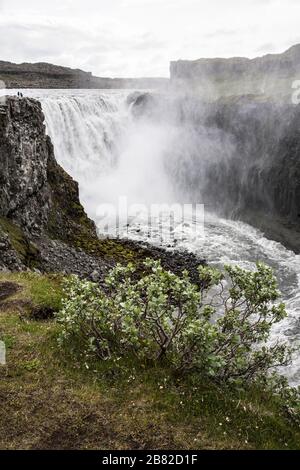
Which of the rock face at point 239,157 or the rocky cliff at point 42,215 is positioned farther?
the rock face at point 239,157

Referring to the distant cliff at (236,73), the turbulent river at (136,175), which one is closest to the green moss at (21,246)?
the turbulent river at (136,175)

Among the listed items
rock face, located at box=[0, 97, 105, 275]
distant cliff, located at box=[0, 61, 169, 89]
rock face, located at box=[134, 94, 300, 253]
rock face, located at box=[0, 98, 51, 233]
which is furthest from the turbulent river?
distant cliff, located at box=[0, 61, 169, 89]

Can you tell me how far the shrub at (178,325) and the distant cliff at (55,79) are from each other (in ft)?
404

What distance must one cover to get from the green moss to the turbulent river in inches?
535

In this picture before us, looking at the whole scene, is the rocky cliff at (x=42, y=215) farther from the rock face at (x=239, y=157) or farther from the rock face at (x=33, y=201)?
the rock face at (x=239, y=157)

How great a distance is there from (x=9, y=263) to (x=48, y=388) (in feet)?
37.0

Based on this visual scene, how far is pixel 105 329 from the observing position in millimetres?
10766

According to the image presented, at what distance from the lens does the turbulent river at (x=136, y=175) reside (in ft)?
114

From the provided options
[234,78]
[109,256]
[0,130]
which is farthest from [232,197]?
[234,78]

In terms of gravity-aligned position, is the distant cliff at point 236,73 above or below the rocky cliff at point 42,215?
above

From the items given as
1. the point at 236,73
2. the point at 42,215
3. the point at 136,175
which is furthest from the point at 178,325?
the point at 236,73

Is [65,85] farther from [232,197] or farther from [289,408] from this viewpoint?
[289,408]

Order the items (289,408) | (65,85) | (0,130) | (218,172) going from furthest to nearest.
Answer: (65,85) < (218,172) < (0,130) < (289,408)

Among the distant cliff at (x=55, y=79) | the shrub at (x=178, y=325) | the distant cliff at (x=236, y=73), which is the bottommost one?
the shrub at (x=178, y=325)
